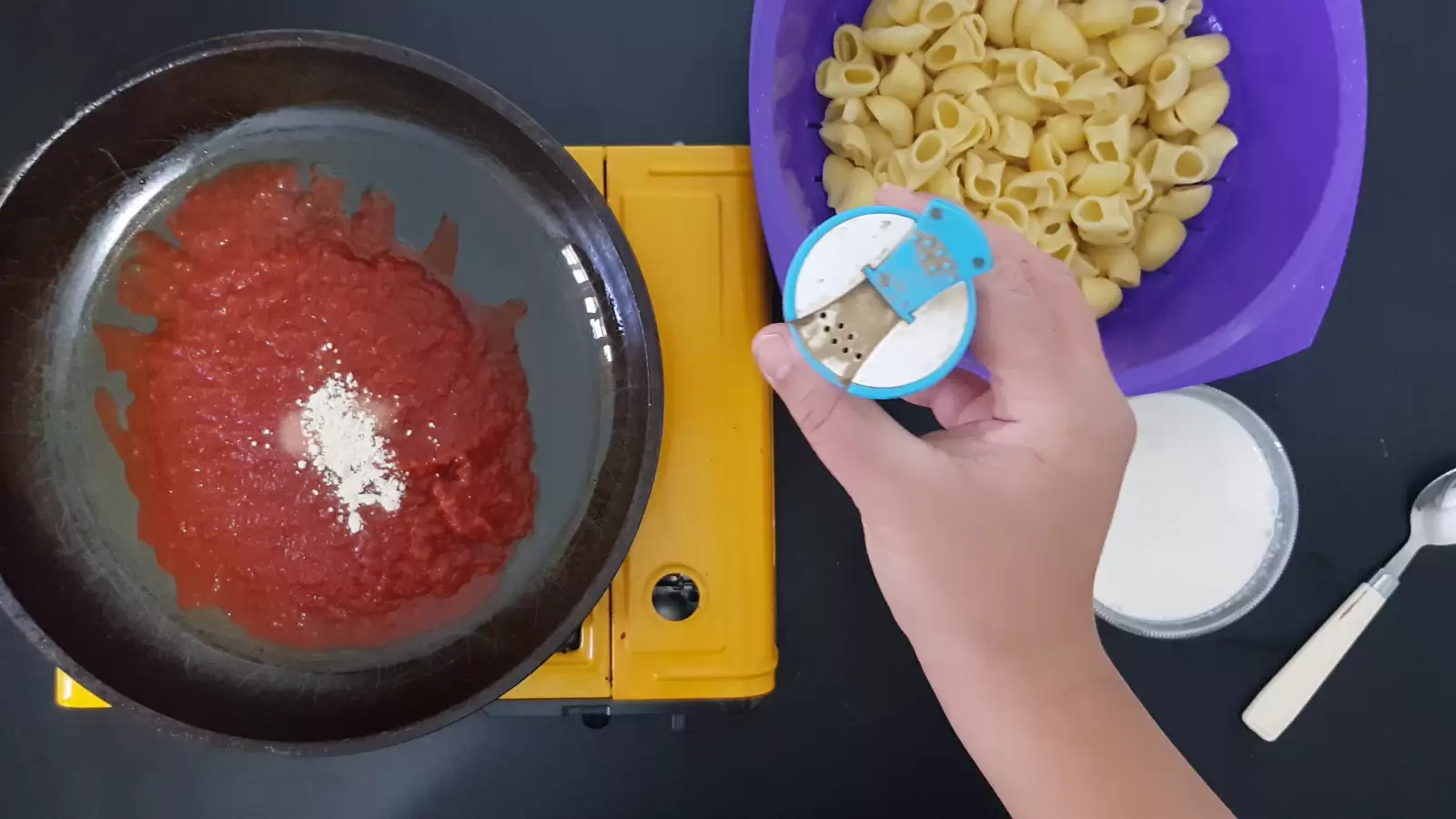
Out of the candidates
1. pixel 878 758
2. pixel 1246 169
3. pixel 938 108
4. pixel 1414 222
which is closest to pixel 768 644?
pixel 878 758

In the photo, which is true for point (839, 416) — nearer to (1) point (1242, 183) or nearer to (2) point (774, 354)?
(2) point (774, 354)

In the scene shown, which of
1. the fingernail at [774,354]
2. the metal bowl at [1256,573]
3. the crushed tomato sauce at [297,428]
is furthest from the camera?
the metal bowl at [1256,573]

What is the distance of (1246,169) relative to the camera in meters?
0.78

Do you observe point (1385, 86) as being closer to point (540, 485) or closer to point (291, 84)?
point (540, 485)

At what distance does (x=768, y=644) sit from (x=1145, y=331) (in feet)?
1.34

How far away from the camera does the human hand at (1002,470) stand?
55 cm

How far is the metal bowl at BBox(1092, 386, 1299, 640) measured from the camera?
0.80 meters

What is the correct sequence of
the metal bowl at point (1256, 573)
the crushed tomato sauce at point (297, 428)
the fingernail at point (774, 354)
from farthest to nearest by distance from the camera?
the metal bowl at point (1256, 573)
the crushed tomato sauce at point (297, 428)
the fingernail at point (774, 354)

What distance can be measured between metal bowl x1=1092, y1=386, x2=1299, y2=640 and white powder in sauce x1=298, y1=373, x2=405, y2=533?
1.96 feet

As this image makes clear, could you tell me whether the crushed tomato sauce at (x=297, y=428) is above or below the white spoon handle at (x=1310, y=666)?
above

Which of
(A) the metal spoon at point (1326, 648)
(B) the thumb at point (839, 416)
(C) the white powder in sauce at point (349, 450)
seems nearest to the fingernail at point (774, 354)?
(B) the thumb at point (839, 416)

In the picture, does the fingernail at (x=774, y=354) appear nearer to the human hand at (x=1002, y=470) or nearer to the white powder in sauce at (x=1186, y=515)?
the human hand at (x=1002, y=470)

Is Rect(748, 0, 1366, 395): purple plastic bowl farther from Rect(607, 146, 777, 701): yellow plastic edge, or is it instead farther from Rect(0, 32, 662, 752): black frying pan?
Rect(0, 32, 662, 752): black frying pan

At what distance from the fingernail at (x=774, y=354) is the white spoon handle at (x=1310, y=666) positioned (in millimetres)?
577
